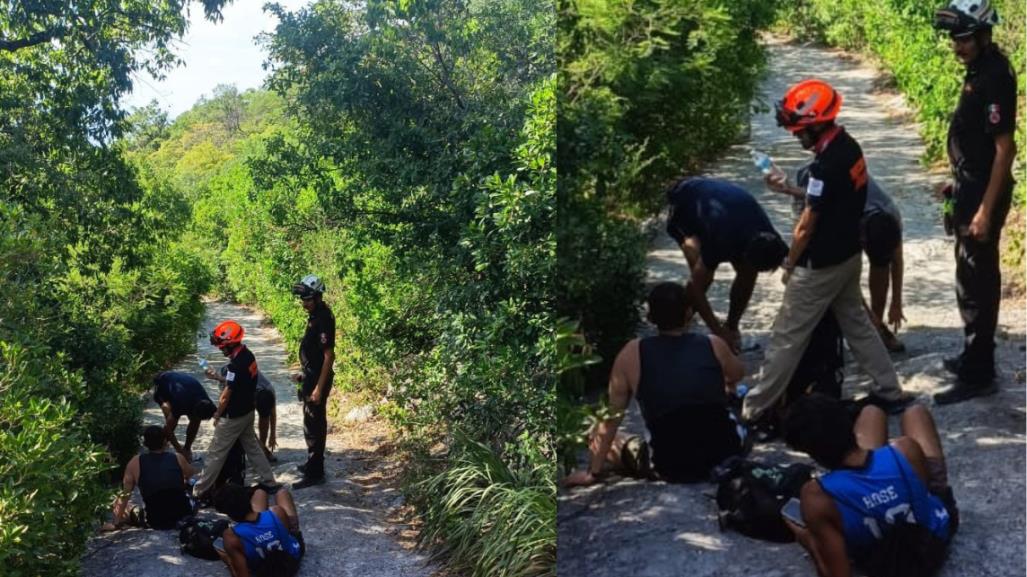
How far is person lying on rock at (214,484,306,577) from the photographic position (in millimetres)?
3268

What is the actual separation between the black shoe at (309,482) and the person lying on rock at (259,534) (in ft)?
0.40

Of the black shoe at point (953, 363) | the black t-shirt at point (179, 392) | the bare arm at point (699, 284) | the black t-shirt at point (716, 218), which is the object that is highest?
the black t-shirt at point (716, 218)

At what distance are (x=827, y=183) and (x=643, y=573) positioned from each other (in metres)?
0.76

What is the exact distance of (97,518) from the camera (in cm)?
342

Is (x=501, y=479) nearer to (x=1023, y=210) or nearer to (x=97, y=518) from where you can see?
(x=97, y=518)

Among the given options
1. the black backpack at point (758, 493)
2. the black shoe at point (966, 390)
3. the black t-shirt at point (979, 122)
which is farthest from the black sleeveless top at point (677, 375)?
the black t-shirt at point (979, 122)

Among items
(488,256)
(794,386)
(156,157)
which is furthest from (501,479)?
(794,386)

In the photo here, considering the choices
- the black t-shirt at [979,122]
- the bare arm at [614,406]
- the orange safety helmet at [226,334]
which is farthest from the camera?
the orange safety helmet at [226,334]

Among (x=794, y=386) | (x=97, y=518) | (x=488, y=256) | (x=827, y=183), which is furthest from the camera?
(x=488, y=256)

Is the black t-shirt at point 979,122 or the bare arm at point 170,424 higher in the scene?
the black t-shirt at point 979,122

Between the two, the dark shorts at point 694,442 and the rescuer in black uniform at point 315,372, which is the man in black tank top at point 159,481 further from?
the dark shorts at point 694,442

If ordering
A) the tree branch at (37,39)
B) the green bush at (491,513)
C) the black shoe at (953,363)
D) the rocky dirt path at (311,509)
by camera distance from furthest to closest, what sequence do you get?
the rocky dirt path at (311,509) → the tree branch at (37,39) → the green bush at (491,513) → the black shoe at (953,363)

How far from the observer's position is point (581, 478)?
1847 mm

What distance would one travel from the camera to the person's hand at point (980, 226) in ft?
5.18
